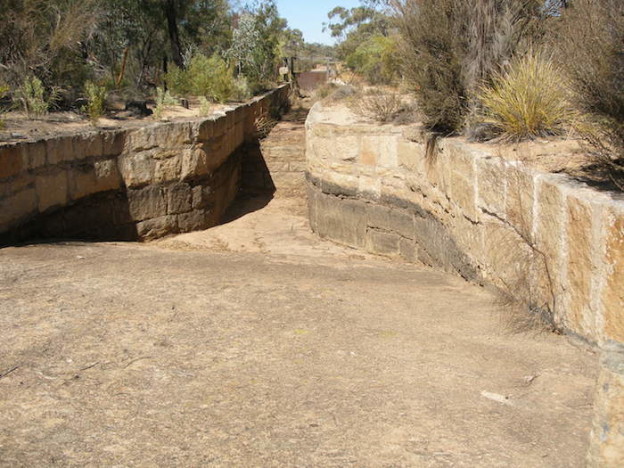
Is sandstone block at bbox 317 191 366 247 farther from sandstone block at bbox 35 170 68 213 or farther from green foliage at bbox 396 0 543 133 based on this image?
sandstone block at bbox 35 170 68 213

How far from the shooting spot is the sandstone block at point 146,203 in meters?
8.72

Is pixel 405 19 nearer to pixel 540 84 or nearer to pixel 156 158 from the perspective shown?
pixel 540 84

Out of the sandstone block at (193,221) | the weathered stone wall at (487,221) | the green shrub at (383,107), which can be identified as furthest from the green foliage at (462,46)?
the sandstone block at (193,221)

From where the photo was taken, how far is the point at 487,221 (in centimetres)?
559

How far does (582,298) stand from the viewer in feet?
13.1

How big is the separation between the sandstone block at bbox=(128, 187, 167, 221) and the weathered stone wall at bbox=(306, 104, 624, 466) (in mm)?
2276

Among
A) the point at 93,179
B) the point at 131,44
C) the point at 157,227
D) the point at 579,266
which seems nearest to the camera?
the point at 579,266

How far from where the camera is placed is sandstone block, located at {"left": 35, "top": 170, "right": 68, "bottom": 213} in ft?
23.5

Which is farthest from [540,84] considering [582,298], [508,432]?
[508,432]

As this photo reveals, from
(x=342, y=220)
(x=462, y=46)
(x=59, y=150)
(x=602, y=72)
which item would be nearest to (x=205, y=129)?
(x=342, y=220)

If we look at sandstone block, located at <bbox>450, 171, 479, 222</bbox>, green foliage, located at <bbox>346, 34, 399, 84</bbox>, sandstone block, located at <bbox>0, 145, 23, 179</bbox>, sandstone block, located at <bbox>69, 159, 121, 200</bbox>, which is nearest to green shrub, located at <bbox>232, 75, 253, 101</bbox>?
green foliage, located at <bbox>346, 34, 399, 84</bbox>

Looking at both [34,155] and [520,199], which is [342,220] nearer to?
[34,155]

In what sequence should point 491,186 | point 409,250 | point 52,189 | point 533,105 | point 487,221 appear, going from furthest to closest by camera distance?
point 409,250
point 52,189
point 533,105
point 487,221
point 491,186

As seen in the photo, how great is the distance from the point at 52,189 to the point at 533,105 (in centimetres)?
494
